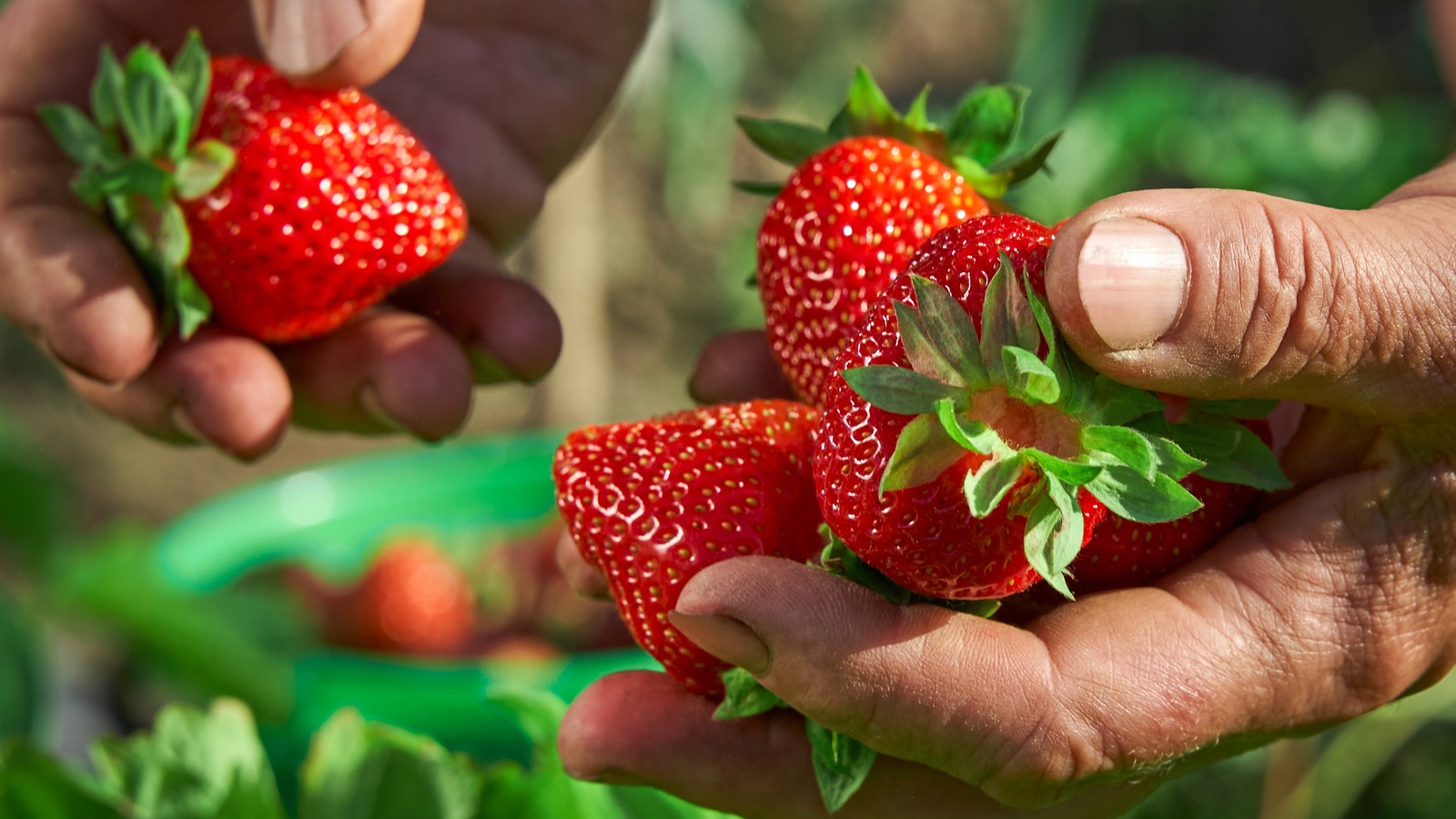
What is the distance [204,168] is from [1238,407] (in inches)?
24.2

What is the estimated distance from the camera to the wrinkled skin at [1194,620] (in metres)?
0.52

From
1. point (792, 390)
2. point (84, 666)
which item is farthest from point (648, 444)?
point (84, 666)

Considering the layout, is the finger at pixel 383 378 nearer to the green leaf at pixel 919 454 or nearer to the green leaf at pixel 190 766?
the green leaf at pixel 190 766

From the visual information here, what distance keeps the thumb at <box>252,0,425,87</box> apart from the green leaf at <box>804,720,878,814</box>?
0.46m

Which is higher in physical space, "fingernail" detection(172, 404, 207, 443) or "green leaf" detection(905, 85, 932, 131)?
"green leaf" detection(905, 85, 932, 131)

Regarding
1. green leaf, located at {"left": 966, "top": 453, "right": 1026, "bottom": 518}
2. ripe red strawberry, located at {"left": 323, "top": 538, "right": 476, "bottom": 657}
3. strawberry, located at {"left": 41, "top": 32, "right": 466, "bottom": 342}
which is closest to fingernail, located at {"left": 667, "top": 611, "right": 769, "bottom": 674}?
green leaf, located at {"left": 966, "top": 453, "right": 1026, "bottom": 518}

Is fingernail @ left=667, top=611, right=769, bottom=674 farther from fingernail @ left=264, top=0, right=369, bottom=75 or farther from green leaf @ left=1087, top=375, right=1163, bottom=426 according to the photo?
fingernail @ left=264, top=0, right=369, bottom=75

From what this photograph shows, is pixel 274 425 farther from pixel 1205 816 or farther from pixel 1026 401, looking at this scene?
pixel 1205 816

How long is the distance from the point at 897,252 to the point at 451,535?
119 cm

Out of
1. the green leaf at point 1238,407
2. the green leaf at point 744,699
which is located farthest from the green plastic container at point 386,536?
the green leaf at point 1238,407

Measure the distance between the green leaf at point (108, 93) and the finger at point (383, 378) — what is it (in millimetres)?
192

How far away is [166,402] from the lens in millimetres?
862

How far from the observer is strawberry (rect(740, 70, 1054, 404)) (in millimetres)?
675

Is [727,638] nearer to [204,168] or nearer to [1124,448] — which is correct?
[1124,448]
